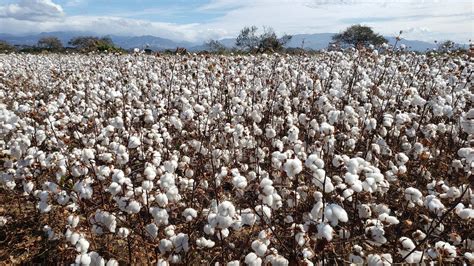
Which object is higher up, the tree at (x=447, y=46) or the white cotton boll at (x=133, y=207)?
→ the tree at (x=447, y=46)

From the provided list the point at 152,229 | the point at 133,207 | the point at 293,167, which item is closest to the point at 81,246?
the point at 133,207

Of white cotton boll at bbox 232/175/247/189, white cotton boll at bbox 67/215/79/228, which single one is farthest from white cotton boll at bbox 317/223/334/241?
white cotton boll at bbox 67/215/79/228

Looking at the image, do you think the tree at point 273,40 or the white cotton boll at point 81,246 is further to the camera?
the tree at point 273,40

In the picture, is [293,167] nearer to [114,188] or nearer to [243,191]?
[243,191]

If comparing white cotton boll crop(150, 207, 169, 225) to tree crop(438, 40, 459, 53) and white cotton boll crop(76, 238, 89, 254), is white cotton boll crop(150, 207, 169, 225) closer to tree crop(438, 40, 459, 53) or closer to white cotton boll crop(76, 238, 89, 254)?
white cotton boll crop(76, 238, 89, 254)

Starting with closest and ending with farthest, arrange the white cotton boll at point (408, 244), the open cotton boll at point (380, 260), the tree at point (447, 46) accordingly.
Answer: the open cotton boll at point (380, 260) → the white cotton boll at point (408, 244) → the tree at point (447, 46)

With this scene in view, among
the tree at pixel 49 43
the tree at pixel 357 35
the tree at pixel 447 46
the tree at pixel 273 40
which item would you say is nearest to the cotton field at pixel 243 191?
the tree at pixel 447 46

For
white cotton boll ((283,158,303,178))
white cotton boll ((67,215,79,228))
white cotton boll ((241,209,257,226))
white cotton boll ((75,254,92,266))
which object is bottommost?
white cotton boll ((75,254,92,266))

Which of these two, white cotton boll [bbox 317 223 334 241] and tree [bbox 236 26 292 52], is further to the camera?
tree [bbox 236 26 292 52]

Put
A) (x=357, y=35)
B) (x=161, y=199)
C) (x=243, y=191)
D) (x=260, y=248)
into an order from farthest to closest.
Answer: (x=357, y=35) → (x=243, y=191) → (x=161, y=199) → (x=260, y=248)

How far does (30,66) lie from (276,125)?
16340 millimetres

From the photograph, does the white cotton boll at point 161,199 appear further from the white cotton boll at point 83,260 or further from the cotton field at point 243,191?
the white cotton boll at point 83,260

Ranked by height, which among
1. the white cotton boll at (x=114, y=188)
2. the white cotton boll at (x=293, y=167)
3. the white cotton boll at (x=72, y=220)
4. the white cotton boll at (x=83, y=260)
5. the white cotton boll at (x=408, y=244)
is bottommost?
the white cotton boll at (x=83, y=260)

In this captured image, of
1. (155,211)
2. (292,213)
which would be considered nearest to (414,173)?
(292,213)
